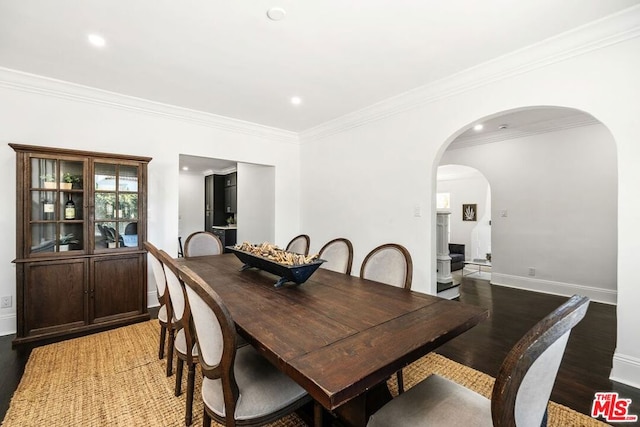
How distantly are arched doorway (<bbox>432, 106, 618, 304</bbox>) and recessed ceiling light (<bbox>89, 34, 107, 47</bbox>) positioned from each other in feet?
13.9

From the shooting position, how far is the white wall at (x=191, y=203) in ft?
29.0

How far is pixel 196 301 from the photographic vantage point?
1219 mm

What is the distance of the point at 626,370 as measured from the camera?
208 centimetres

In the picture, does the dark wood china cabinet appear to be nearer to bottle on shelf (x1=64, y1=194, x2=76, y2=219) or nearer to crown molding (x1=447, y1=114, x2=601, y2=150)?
bottle on shelf (x1=64, y1=194, x2=76, y2=219)

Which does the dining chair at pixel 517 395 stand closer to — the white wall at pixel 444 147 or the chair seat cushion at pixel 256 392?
the chair seat cushion at pixel 256 392

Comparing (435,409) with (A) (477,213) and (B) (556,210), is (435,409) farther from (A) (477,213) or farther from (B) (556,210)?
(A) (477,213)

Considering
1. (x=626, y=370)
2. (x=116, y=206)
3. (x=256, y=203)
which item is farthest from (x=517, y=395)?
(x=256, y=203)

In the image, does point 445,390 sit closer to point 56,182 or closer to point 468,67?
point 468,67

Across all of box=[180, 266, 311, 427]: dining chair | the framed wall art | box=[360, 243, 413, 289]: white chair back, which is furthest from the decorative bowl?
the framed wall art

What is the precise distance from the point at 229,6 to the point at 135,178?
7.36 ft

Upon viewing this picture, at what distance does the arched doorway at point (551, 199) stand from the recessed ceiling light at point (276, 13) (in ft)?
10.3

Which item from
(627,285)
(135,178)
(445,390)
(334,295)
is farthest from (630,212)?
(135,178)

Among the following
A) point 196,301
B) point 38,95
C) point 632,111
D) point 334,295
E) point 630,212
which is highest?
point 38,95

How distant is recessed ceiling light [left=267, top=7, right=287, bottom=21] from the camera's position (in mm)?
1948
